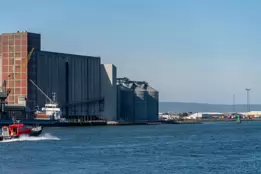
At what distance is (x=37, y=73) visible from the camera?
182250mm

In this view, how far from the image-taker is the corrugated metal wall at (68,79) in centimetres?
18362

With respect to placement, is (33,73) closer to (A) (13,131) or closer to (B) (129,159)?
(A) (13,131)

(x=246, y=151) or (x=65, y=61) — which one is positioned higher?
(x=65, y=61)

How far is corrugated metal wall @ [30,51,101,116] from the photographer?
18362 cm

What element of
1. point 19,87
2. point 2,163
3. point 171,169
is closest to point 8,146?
point 2,163

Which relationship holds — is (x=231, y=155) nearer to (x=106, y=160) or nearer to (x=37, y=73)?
(x=106, y=160)

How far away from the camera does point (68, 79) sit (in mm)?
192375

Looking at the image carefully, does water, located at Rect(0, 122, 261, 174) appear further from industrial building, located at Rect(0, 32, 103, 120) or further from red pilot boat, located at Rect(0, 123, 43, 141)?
industrial building, located at Rect(0, 32, 103, 120)

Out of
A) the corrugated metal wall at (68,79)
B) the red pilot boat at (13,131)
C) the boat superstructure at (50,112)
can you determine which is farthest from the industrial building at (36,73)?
the red pilot boat at (13,131)

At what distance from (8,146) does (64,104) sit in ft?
370

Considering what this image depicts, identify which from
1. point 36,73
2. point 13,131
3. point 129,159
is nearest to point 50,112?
point 36,73

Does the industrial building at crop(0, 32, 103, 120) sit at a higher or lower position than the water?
higher

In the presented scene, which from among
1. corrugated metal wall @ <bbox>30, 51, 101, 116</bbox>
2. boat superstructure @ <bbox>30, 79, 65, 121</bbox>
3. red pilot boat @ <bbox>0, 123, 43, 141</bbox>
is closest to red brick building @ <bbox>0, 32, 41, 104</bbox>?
corrugated metal wall @ <bbox>30, 51, 101, 116</bbox>

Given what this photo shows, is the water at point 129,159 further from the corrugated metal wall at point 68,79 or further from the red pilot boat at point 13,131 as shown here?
the corrugated metal wall at point 68,79
